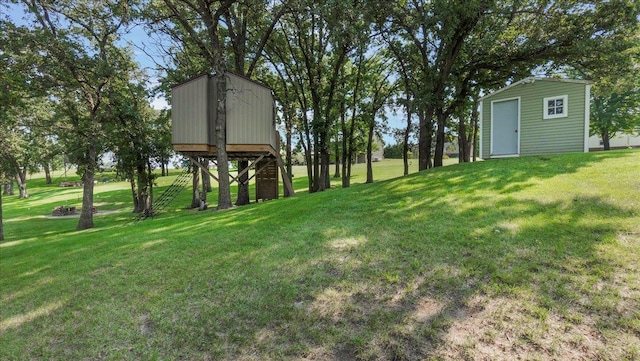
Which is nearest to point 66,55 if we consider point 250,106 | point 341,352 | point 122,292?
point 250,106

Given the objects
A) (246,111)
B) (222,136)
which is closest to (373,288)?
(222,136)

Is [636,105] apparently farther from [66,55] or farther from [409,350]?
[66,55]

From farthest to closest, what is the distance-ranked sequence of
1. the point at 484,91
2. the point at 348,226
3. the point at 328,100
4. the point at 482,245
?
the point at 328,100 < the point at 484,91 < the point at 348,226 < the point at 482,245

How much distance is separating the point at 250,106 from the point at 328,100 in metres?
7.36

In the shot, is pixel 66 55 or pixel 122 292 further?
pixel 66 55

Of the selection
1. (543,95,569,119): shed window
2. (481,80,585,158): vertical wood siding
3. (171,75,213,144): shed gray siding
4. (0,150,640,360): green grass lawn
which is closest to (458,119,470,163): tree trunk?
(481,80,585,158): vertical wood siding

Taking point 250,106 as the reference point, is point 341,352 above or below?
below

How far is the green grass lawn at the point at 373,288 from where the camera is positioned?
3.02m

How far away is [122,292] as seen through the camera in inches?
178

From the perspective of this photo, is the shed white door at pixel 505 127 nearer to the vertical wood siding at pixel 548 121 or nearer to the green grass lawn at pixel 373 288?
the vertical wood siding at pixel 548 121

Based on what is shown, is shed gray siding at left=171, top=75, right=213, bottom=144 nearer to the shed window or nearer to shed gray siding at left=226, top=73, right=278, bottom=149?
shed gray siding at left=226, top=73, right=278, bottom=149

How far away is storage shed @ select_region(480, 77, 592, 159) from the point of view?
11.4 m

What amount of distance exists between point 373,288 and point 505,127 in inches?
469

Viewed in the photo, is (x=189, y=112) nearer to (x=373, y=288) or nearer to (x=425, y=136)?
(x=425, y=136)
